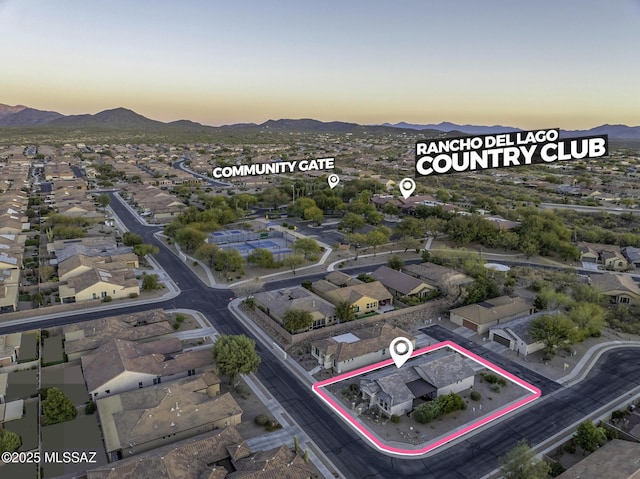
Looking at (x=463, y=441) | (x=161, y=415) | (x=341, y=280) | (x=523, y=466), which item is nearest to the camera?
(x=523, y=466)

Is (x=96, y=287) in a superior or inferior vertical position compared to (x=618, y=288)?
superior

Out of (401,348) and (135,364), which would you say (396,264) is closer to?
(401,348)

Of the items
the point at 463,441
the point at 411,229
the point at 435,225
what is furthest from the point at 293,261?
the point at 463,441

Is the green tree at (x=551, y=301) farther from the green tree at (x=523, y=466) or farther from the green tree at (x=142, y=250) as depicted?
the green tree at (x=142, y=250)

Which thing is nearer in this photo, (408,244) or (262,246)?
(408,244)

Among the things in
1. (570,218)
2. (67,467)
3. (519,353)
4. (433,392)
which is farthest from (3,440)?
(570,218)

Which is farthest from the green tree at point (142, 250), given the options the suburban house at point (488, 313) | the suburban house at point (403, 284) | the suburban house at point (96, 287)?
the suburban house at point (488, 313)

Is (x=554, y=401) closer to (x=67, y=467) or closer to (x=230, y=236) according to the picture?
(x=67, y=467)
